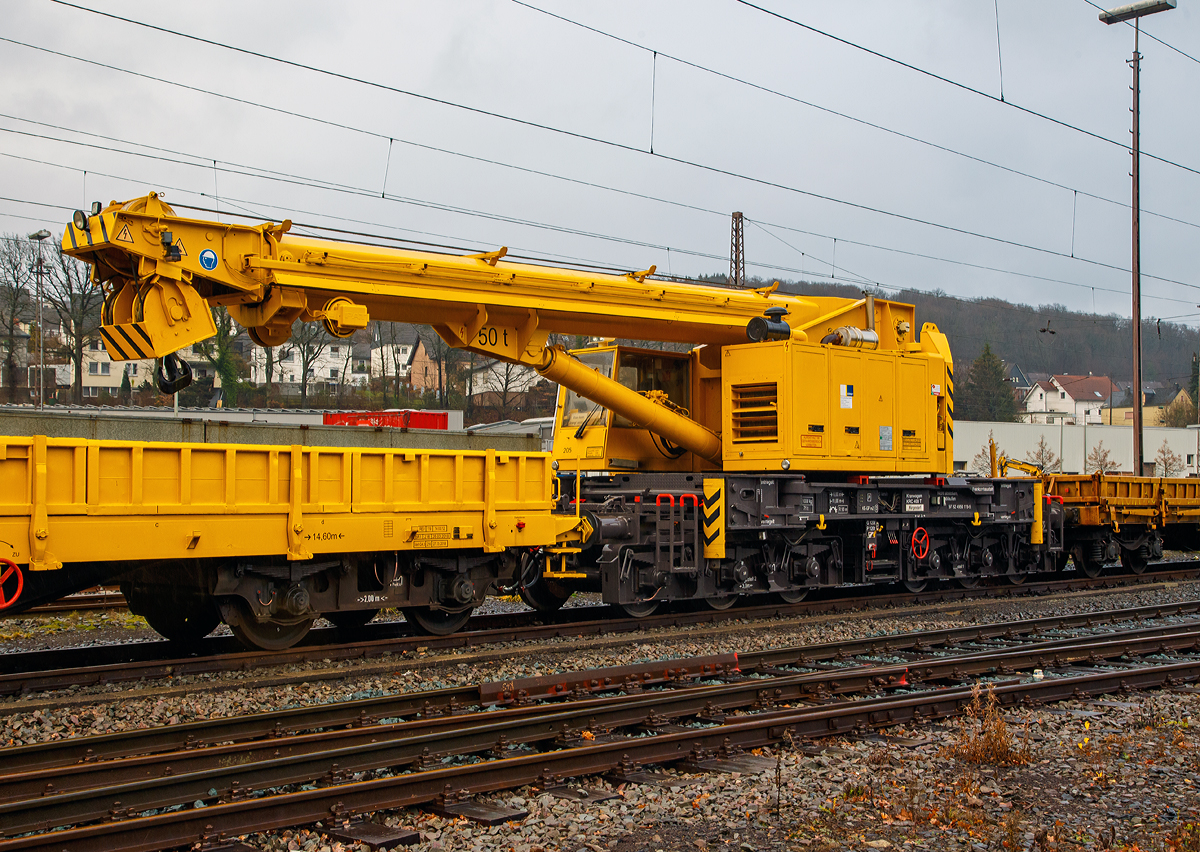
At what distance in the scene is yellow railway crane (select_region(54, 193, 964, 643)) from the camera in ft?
28.5

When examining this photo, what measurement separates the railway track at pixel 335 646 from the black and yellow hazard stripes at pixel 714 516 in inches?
35.6

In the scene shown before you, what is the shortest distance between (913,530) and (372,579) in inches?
328

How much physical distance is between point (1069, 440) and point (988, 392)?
16.4 m

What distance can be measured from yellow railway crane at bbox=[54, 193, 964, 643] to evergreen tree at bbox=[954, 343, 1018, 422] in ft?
204

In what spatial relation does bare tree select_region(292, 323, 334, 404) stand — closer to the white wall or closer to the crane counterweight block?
the white wall

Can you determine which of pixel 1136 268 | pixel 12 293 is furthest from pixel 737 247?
pixel 12 293

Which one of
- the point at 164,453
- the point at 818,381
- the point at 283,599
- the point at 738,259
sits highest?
the point at 738,259

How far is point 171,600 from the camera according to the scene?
399 inches

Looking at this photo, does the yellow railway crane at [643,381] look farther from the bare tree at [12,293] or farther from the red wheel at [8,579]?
the bare tree at [12,293]

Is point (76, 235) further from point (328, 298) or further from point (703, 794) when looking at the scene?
point (703, 794)

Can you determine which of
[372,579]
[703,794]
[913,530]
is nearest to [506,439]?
[913,530]

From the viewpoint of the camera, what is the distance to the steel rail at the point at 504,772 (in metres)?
4.89

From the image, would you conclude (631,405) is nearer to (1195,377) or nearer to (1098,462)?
(1098,462)

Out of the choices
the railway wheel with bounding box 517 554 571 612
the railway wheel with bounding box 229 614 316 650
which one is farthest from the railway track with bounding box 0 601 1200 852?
the railway wheel with bounding box 517 554 571 612
